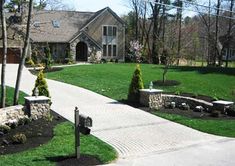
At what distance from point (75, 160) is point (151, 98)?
28.8 ft

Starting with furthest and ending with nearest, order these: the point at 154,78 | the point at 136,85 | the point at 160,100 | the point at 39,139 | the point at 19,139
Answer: the point at 154,78, the point at 136,85, the point at 160,100, the point at 39,139, the point at 19,139

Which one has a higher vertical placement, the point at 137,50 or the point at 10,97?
the point at 137,50

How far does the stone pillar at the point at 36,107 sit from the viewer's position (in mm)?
14260

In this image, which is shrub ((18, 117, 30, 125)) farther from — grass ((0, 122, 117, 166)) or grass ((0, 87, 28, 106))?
grass ((0, 87, 28, 106))

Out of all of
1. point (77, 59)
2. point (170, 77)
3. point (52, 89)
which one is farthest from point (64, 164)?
point (77, 59)

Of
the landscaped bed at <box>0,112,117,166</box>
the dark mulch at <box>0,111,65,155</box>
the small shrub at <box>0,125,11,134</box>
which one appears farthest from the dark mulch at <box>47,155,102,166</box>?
the small shrub at <box>0,125,11,134</box>

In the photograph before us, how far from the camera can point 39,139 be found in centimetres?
1206

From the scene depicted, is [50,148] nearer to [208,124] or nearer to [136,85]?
[208,124]

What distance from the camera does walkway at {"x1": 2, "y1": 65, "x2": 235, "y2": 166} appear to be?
10919 millimetres

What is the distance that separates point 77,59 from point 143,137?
38495mm

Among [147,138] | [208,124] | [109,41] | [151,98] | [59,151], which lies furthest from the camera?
[109,41]

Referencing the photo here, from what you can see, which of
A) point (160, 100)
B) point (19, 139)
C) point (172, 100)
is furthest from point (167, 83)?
point (19, 139)

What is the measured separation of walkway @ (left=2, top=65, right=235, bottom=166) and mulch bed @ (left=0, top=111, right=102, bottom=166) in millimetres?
827

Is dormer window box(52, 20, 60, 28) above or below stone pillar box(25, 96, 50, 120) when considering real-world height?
above
